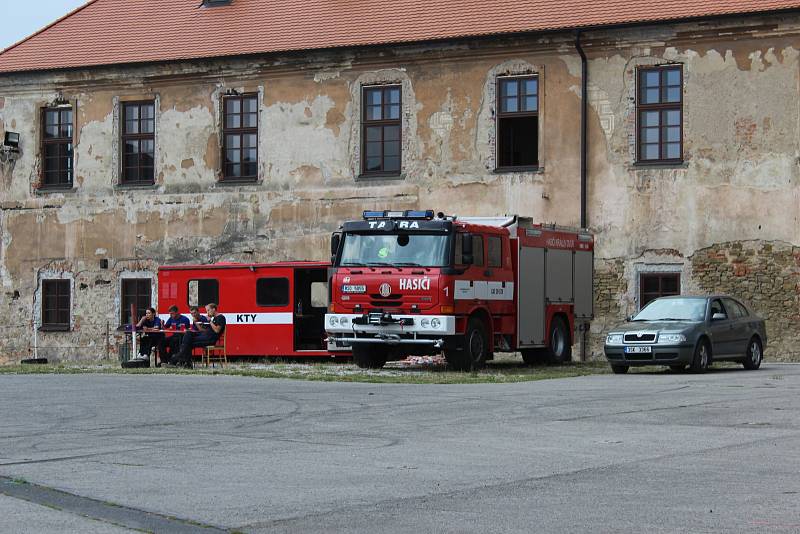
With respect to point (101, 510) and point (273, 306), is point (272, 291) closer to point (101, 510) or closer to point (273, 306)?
point (273, 306)

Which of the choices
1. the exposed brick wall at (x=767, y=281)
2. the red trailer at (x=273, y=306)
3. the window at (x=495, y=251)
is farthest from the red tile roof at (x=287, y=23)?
the window at (x=495, y=251)

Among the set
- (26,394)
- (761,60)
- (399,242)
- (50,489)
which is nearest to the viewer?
(50,489)

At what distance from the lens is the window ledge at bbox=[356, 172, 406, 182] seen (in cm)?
3369

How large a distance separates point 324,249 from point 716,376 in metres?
13.6

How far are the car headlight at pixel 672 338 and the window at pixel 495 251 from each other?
3.65 m

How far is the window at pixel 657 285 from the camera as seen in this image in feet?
101

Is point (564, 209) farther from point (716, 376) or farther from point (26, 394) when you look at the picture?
point (26, 394)

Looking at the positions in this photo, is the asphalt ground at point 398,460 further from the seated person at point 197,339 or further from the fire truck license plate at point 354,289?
the seated person at point 197,339

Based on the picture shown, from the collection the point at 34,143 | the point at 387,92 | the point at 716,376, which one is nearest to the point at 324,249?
the point at 387,92

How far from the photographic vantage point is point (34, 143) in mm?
37750

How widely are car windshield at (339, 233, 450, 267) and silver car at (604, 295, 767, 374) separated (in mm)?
3315

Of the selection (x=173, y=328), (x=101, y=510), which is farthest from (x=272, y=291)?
(x=101, y=510)

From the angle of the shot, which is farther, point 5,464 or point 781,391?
point 781,391

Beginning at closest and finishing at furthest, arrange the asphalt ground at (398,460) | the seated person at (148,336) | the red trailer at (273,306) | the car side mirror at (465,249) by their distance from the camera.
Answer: the asphalt ground at (398,460)
the car side mirror at (465,249)
the seated person at (148,336)
the red trailer at (273,306)
